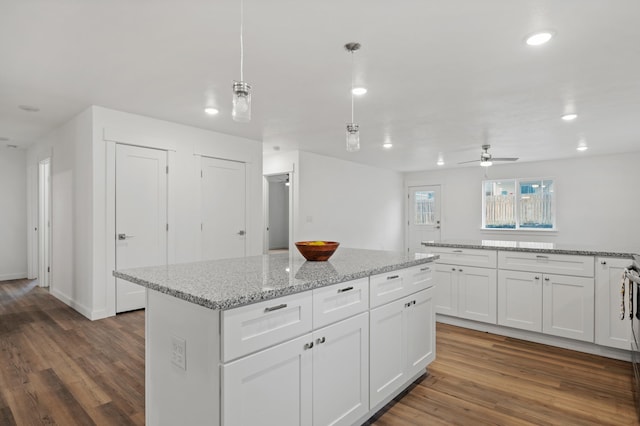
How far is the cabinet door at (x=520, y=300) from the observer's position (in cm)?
331

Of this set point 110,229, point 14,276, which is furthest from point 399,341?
point 14,276

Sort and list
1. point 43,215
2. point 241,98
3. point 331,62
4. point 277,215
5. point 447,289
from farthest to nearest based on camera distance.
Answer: point 277,215
point 43,215
point 447,289
point 331,62
point 241,98

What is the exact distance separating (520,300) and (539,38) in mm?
2319

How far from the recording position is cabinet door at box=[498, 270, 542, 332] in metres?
3.31

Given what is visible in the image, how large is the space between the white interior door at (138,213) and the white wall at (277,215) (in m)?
6.45

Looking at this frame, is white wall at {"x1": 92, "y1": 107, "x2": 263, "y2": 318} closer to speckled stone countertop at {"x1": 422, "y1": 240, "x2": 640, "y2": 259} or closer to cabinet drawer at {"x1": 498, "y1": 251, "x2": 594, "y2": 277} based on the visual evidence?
speckled stone countertop at {"x1": 422, "y1": 240, "x2": 640, "y2": 259}

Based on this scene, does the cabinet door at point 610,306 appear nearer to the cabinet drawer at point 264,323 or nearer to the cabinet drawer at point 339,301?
the cabinet drawer at point 339,301

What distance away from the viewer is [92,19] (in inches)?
84.7

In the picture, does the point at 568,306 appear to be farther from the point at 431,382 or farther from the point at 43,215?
the point at 43,215

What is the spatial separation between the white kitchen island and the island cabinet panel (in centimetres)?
198

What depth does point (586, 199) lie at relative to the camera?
22.4 ft

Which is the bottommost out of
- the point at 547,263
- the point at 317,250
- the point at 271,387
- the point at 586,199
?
the point at 271,387

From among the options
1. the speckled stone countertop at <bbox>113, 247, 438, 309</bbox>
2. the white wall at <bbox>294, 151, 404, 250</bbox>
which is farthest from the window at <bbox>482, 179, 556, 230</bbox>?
the speckled stone countertop at <bbox>113, 247, 438, 309</bbox>

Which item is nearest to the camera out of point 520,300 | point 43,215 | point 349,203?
point 520,300
